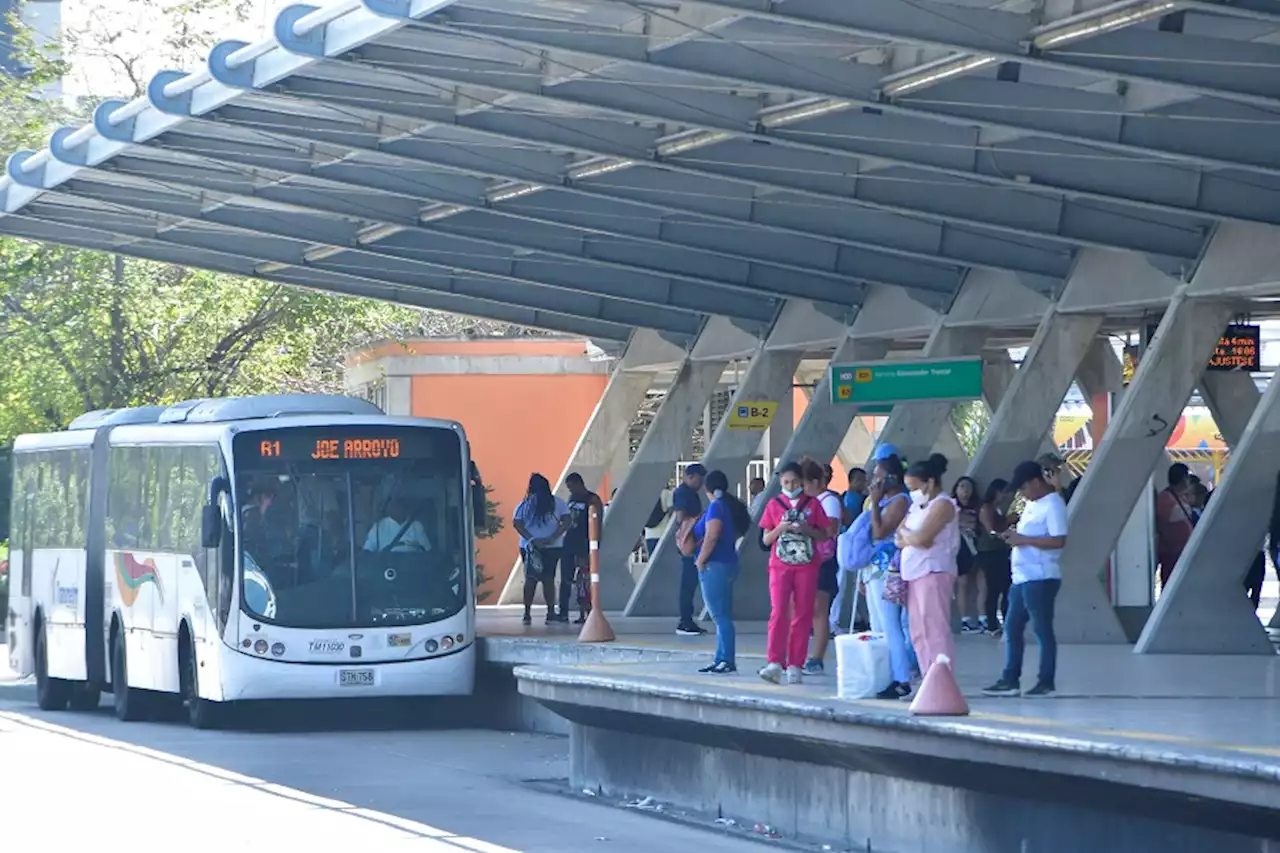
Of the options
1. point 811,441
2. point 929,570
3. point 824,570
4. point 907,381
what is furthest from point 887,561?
point 811,441

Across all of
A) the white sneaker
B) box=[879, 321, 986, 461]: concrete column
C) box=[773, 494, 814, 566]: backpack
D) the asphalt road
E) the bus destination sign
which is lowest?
the asphalt road

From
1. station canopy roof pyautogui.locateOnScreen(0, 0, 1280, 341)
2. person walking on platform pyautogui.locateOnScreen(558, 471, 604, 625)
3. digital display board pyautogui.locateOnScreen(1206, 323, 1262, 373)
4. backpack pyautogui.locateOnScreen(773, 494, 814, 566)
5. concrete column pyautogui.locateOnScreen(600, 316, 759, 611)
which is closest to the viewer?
backpack pyautogui.locateOnScreen(773, 494, 814, 566)

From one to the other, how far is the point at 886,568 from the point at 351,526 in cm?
787

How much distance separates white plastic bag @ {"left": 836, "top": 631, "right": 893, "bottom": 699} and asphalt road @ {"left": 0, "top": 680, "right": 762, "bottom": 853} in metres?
1.13

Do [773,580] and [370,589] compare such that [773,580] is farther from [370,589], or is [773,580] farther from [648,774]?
[370,589]

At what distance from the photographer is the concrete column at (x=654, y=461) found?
3175cm

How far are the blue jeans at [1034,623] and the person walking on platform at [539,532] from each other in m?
11.3

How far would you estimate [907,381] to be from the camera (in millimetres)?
25000

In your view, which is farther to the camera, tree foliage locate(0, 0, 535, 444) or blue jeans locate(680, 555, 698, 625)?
tree foliage locate(0, 0, 535, 444)

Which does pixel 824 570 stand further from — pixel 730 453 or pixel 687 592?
pixel 730 453

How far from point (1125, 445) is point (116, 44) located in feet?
66.2

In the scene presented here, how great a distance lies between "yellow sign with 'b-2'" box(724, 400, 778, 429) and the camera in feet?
97.1

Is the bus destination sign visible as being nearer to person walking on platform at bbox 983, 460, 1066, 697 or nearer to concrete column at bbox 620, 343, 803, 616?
concrete column at bbox 620, 343, 803, 616

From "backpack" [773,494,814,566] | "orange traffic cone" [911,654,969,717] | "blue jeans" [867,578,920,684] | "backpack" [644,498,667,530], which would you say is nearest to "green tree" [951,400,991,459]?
"backpack" [644,498,667,530]
